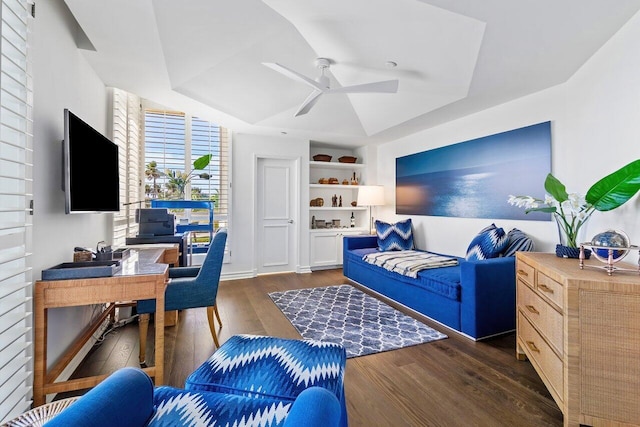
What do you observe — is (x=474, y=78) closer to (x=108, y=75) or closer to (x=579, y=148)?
(x=579, y=148)

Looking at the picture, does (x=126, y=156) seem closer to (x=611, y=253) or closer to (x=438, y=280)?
(x=438, y=280)

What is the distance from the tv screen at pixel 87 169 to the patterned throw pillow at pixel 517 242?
3.59 metres

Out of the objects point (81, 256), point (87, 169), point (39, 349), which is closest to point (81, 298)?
point (39, 349)

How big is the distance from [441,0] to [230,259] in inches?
163

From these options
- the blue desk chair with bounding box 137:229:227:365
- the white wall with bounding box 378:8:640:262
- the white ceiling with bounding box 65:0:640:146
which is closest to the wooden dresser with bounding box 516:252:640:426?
the white wall with bounding box 378:8:640:262

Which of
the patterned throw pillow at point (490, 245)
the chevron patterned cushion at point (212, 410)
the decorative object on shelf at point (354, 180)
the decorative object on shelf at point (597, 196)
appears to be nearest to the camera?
the chevron patterned cushion at point (212, 410)

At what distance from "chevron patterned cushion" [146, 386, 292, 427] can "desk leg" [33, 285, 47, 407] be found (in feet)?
Answer: 3.21

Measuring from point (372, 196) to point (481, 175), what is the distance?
6.16 ft

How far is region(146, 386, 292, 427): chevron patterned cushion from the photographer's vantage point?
0.92m

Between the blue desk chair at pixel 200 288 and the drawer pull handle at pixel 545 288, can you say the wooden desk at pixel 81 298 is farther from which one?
the drawer pull handle at pixel 545 288

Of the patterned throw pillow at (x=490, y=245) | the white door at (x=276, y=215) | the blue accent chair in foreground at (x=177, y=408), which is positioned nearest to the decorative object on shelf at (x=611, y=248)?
the patterned throw pillow at (x=490, y=245)

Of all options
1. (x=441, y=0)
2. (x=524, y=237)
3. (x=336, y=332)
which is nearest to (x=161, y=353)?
(x=336, y=332)

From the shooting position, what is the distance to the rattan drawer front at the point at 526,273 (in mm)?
1924

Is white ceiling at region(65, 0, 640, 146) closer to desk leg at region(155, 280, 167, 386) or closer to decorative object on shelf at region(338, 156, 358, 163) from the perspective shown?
desk leg at region(155, 280, 167, 386)
